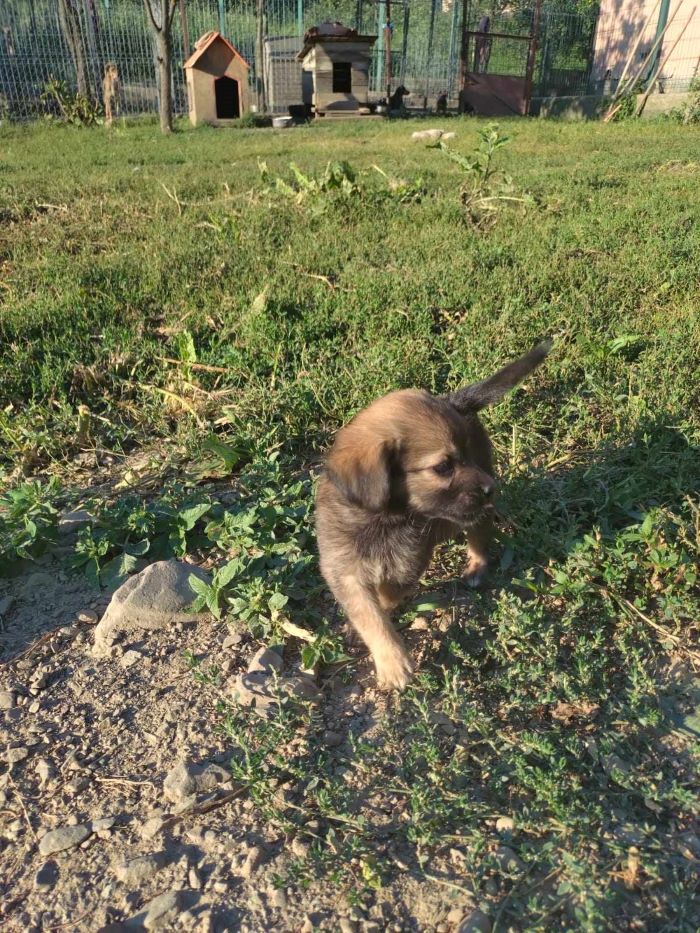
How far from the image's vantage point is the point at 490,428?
12.3 ft

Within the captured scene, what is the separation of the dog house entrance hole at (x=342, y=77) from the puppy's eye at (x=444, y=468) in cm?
1812

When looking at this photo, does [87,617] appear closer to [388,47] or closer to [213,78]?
[213,78]

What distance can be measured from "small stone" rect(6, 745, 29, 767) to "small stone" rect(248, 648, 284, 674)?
29.0 inches

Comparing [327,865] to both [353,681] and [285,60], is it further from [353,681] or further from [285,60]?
[285,60]

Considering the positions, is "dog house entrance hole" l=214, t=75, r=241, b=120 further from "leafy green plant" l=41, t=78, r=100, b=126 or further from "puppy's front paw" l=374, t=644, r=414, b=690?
"puppy's front paw" l=374, t=644, r=414, b=690

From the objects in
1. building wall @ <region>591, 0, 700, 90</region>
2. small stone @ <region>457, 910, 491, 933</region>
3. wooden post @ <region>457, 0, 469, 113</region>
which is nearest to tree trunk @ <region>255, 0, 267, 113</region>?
wooden post @ <region>457, 0, 469, 113</region>

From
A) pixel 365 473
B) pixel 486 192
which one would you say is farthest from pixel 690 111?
pixel 365 473

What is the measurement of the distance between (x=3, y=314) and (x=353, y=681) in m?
3.82

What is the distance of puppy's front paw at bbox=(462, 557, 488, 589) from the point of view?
2.90 m

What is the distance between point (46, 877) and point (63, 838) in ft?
0.35

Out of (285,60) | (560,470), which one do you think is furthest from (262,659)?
(285,60)

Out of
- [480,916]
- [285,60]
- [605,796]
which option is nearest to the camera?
[480,916]

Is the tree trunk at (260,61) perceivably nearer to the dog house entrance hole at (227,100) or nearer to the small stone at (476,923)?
the dog house entrance hole at (227,100)

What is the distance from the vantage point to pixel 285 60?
725 inches
